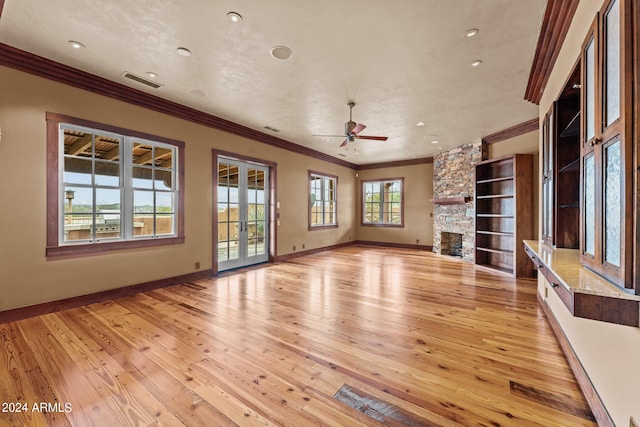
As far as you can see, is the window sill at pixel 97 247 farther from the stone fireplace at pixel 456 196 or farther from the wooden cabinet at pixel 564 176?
the stone fireplace at pixel 456 196

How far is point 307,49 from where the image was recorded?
2941 millimetres

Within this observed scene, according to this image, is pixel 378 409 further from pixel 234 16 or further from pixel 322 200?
pixel 322 200

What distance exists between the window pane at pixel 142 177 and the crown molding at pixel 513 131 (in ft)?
22.3

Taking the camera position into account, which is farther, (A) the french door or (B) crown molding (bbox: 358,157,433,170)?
(B) crown molding (bbox: 358,157,433,170)

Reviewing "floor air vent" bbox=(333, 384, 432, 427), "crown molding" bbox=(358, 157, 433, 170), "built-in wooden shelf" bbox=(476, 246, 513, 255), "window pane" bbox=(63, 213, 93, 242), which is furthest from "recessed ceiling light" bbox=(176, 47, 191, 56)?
"crown molding" bbox=(358, 157, 433, 170)

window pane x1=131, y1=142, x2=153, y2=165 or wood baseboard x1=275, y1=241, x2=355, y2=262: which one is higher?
window pane x1=131, y1=142, x2=153, y2=165

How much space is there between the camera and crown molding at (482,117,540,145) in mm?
5105

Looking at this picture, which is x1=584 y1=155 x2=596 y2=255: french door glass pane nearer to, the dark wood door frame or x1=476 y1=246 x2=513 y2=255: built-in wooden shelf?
x1=476 y1=246 x2=513 y2=255: built-in wooden shelf

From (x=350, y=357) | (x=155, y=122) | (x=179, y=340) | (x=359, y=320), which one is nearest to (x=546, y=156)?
(x=359, y=320)

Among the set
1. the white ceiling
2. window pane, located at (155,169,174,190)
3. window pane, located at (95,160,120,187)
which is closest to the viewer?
the white ceiling

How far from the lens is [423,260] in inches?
275

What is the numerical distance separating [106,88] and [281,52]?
2623 millimetres

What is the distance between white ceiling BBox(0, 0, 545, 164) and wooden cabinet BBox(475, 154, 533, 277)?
116 cm

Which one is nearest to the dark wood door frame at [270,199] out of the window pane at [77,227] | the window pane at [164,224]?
the window pane at [164,224]
